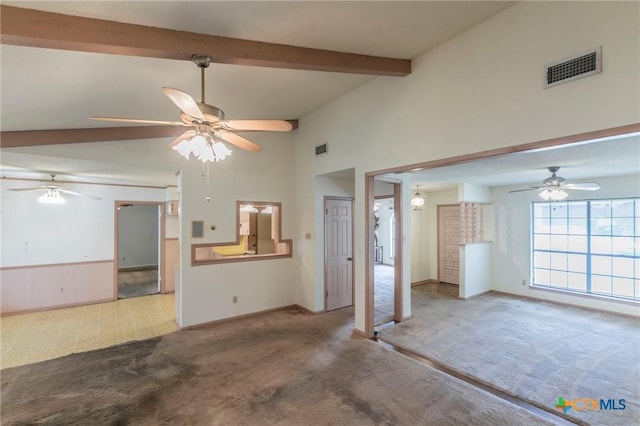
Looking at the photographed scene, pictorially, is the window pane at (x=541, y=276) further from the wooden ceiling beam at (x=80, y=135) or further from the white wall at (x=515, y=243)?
the wooden ceiling beam at (x=80, y=135)

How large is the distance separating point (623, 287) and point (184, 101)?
25.2 ft

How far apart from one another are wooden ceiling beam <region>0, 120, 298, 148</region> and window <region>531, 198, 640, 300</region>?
756 centimetres

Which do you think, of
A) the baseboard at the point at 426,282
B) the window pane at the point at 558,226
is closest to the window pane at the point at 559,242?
the window pane at the point at 558,226

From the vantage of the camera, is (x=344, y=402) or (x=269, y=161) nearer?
(x=344, y=402)

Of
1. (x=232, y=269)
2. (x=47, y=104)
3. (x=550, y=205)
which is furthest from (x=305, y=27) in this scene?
(x=550, y=205)

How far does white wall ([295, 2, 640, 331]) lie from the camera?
6.42ft

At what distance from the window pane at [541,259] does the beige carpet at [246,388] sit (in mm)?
4836

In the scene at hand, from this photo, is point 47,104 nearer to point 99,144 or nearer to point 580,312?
point 99,144

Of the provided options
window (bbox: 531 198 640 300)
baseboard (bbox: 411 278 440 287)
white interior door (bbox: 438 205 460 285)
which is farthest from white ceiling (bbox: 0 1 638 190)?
baseboard (bbox: 411 278 440 287)

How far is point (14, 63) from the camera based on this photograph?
215cm

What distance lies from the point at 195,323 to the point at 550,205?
740cm

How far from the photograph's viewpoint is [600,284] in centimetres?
554

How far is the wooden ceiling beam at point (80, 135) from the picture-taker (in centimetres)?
349

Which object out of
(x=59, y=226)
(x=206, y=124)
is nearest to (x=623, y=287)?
(x=206, y=124)
